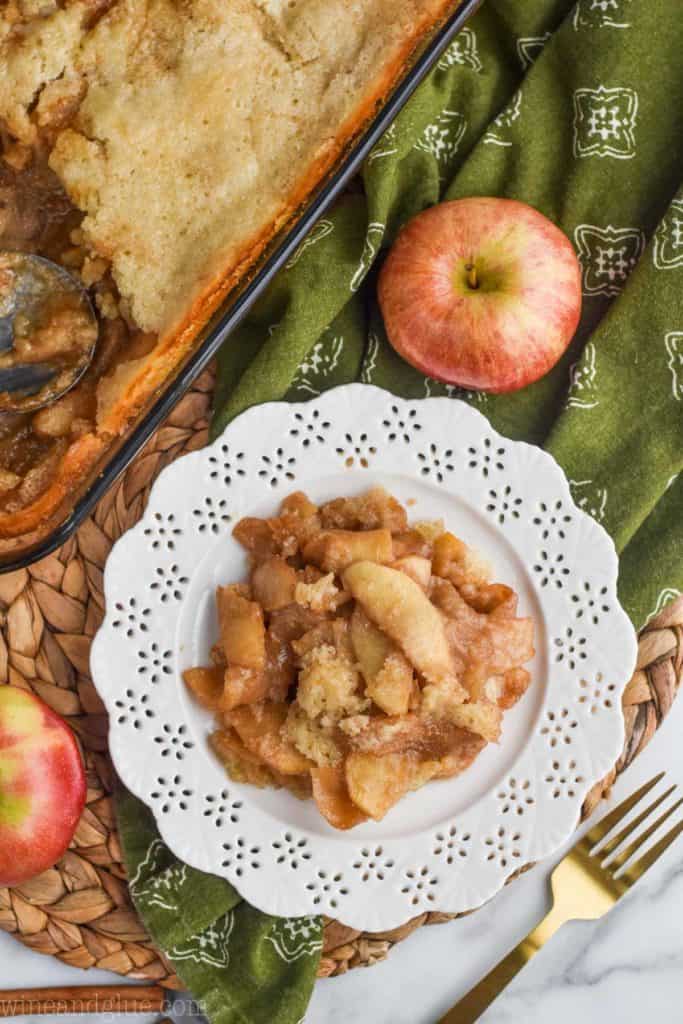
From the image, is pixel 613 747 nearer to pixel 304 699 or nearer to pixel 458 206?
pixel 304 699

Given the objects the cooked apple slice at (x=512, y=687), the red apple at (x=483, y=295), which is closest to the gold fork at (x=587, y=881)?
the cooked apple slice at (x=512, y=687)

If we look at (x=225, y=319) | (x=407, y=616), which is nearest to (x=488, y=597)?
(x=407, y=616)

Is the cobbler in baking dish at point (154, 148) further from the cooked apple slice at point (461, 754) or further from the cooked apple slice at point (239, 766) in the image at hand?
the cooked apple slice at point (461, 754)

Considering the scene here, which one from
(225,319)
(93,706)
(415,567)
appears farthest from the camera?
(93,706)

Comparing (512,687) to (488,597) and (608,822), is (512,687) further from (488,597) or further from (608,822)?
(608,822)

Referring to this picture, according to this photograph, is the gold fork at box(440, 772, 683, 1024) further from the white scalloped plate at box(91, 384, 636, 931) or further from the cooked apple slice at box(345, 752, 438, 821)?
the cooked apple slice at box(345, 752, 438, 821)

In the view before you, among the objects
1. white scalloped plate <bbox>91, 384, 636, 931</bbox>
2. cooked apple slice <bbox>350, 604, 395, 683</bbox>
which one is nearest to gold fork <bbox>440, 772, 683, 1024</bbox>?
white scalloped plate <bbox>91, 384, 636, 931</bbox>

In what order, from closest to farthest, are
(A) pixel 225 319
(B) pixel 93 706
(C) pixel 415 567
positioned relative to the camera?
(A) pixel 225 319
(C) pixel 415 567
(B) pixel 93 706
